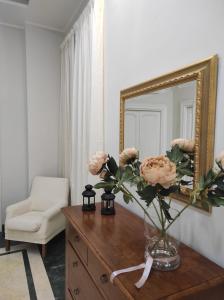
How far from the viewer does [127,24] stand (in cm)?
160

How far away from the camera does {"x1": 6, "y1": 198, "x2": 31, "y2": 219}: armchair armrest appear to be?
2.63 m

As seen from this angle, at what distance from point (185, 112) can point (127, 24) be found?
2.84 feet

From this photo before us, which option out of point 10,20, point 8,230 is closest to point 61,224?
point 8,230

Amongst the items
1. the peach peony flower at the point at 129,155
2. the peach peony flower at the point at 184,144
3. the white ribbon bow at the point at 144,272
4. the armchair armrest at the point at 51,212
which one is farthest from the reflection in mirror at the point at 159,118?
the armchair armrest at the point at 51,212

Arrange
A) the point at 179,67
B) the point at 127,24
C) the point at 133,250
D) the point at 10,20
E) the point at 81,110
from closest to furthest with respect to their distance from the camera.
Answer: the point at 133,250 → the point at 179,67 → the point at 127,24 → the point at 81,110 → the point at 10,20

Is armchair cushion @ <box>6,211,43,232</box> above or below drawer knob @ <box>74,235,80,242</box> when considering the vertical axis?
below

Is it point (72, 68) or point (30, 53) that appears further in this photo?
point (30, 53)

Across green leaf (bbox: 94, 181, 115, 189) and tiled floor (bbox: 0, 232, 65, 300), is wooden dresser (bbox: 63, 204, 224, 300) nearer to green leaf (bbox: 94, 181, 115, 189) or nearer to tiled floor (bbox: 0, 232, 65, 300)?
green leaf (bbox: 94, 181, 115, 189)

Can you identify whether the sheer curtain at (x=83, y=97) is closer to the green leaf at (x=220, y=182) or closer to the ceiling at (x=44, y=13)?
the ceiling at (x=44, y=13)

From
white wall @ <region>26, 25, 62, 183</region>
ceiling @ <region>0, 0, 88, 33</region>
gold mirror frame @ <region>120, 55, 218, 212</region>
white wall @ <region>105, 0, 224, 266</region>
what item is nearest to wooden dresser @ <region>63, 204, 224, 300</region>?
white wall @ <region>105, 0, 224, 266</region>

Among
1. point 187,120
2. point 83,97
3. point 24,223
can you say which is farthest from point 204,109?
point 24,223

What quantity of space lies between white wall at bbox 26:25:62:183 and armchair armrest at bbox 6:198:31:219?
45 cm

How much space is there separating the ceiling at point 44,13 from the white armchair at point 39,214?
6.62 feet

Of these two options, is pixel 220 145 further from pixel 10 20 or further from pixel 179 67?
pixel 10 20
